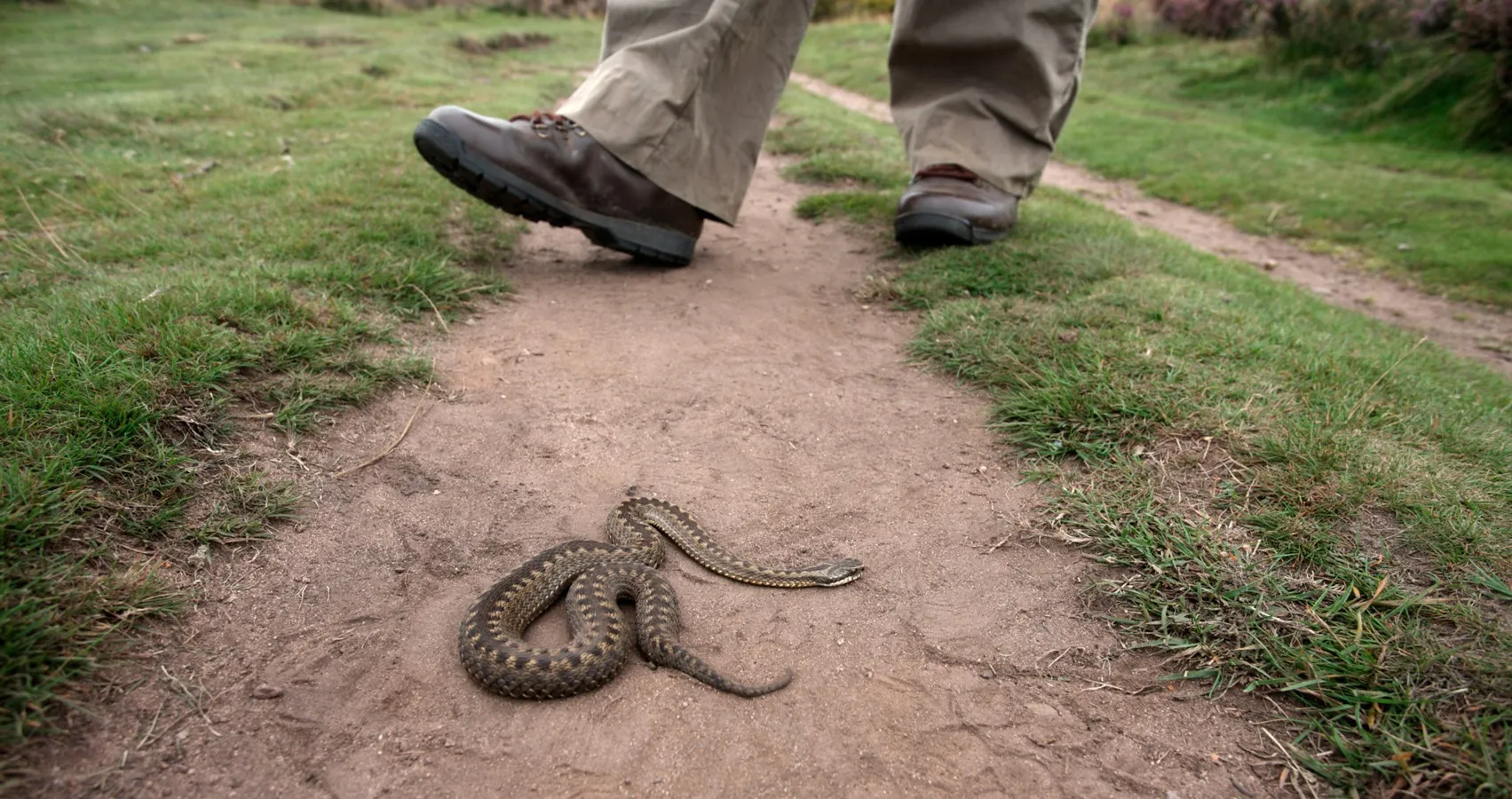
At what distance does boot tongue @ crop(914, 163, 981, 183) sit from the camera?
5602mm

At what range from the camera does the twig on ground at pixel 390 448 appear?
10.1 ft

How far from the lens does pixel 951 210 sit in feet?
17.9

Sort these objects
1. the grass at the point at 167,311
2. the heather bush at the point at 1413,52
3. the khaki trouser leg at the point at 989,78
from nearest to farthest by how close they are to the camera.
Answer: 1. the grass at the point at 167,311
2. the khaki trouser leg at the point at 989,78
3. the heather bush at the point at 1413,52

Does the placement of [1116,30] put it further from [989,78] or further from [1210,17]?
[989,78]

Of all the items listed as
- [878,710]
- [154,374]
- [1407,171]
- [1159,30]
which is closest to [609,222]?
[154,374]

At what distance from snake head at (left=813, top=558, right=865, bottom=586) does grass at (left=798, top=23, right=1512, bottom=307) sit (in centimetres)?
728

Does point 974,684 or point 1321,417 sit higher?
point 1321,417

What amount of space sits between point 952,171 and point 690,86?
202 cm

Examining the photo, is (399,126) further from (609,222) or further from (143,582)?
(143,582)

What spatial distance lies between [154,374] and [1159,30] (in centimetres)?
2478

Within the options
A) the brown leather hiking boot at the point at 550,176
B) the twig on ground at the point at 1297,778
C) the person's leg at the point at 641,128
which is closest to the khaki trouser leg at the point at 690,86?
the person's leg at the point at 641,128

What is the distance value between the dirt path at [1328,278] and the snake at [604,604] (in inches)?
238

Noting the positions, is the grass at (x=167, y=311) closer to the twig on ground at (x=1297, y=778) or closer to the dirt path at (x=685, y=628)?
the dirt path at (x=685, y=628)

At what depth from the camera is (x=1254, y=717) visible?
7.30 ft
